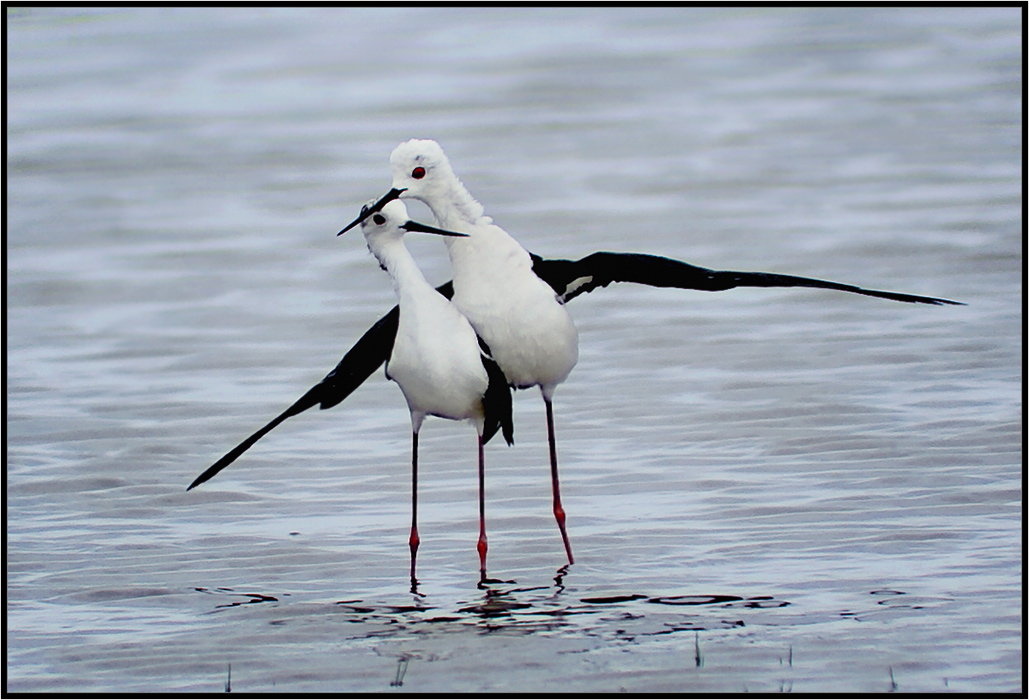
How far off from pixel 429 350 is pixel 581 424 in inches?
123

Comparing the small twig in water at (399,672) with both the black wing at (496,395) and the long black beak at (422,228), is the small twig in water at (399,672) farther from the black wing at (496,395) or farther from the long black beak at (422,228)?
the long black beak at (422,228)

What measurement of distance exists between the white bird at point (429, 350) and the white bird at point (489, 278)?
0.31 feet

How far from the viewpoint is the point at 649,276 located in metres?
7.74

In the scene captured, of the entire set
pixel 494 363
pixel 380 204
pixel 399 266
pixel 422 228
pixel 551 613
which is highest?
pixel 380 204

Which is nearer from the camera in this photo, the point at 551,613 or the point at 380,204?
the point at 551,613

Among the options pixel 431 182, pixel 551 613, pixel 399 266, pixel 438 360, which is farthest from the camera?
pixel 431 182

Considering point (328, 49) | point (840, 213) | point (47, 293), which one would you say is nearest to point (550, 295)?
point (47, 293)

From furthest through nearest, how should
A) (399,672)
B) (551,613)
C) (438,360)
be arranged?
1. (438,360)
2. (551,613)
3. (399,672)

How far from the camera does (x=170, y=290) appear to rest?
14.3 meters

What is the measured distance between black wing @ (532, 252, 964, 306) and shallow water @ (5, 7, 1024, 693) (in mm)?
1128

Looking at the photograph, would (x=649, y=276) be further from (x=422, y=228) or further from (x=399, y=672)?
(x=399, y=672)

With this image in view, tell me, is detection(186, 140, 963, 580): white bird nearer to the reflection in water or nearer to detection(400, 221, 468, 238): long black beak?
detection(400, 221, 468, 238): long black beak

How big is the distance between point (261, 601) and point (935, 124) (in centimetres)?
1305

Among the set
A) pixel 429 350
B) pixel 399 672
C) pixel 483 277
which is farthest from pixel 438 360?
pixel 399 672
